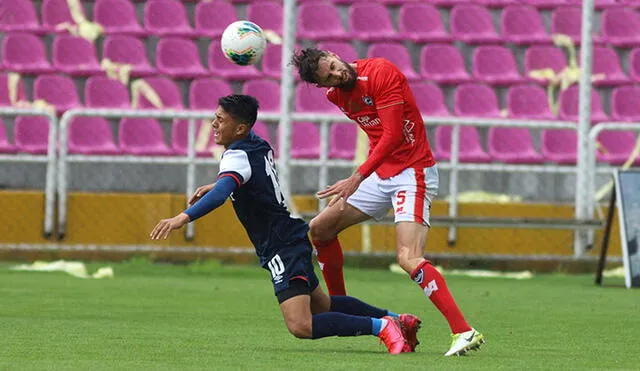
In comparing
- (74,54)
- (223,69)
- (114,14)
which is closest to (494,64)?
(223,69)

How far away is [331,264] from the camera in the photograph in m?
8.86

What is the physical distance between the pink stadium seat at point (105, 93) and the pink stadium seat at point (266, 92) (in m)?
1.43

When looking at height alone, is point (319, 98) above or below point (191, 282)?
above

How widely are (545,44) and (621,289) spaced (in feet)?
18.3

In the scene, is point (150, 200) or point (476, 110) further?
point (476, 110)

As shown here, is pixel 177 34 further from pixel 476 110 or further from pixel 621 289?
pixel 621 289

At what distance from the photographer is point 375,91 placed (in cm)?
817

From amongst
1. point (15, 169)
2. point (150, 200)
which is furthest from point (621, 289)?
point (15, 169)

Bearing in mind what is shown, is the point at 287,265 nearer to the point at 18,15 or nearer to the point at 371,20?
the point at 371,20

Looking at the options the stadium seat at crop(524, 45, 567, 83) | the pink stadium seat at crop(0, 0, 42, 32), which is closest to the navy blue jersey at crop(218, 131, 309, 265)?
the pink stadium seat at crop(0, 0, 42, 32)

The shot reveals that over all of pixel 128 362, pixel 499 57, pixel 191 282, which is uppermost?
pixel 499 57

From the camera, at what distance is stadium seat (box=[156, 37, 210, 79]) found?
55.9ft

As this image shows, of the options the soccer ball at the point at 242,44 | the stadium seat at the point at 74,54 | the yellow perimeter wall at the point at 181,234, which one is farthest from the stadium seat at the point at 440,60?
the soccer ball at the point at 242,44

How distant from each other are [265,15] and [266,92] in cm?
119
